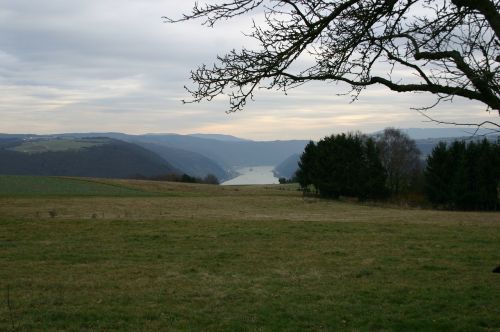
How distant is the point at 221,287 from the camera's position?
10422 mm

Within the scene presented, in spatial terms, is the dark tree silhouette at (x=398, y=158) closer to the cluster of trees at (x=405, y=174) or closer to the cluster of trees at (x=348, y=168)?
the cluster of trees at (x=405, y=174)

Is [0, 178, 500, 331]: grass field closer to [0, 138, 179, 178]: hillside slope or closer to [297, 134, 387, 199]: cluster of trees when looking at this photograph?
[297, 134, 387, 199]: cluster of trees

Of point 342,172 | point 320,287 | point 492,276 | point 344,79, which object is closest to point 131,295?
point 320,287

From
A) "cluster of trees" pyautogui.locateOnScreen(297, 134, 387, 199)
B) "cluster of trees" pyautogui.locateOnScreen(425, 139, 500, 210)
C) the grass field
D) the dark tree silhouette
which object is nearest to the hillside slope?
the dark tree silhouette

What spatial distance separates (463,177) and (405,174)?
12891 millimetres

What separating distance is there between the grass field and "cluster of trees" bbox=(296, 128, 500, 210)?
128 feet

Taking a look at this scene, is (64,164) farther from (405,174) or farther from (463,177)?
(463,177)

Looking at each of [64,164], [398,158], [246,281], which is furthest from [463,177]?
[64,164]

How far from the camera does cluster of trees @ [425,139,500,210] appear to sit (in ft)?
181

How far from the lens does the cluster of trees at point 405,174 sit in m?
55.7

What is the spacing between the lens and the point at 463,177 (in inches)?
2201

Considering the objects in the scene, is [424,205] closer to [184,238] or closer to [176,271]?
[184,238]

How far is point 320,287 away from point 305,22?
6.81 metres

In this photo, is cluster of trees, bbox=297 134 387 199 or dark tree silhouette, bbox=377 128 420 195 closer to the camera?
cluster of trees, bbox=297 134 387 199
